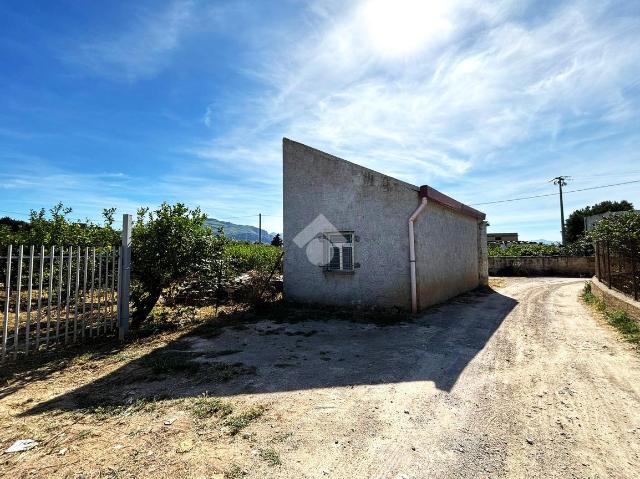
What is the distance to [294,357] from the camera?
561 cm

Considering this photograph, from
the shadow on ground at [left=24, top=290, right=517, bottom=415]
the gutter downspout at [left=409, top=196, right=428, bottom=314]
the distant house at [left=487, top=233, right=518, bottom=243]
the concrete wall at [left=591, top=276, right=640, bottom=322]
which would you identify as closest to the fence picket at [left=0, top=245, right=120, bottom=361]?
the shadow on ground at [left=24, top=290, right=517, bottom=415]

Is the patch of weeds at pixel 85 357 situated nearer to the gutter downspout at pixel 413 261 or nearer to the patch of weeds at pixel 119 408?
the patch of weeds at pixel 119 408

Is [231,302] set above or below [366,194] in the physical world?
below

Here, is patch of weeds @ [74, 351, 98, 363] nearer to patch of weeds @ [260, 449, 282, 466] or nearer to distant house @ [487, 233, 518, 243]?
patch of weeds @ [260, 449, 282, 466]

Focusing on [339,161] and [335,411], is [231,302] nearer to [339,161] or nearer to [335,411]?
[339,161]

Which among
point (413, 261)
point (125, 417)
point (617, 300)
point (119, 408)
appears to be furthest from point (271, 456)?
point (617, 300)

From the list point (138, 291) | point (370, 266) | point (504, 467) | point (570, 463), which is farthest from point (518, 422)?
point (138, 291)

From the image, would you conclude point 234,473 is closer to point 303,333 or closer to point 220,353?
point 220,353

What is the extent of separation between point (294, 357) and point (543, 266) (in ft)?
75.1

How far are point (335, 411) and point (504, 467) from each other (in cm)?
165

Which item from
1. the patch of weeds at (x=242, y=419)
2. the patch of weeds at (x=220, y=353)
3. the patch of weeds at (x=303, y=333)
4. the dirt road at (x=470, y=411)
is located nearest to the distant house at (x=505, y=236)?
the dirt road at (x=470, y=411)

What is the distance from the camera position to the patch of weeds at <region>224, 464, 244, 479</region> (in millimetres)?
2574

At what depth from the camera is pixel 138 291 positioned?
766cm

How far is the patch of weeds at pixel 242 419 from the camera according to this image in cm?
328
